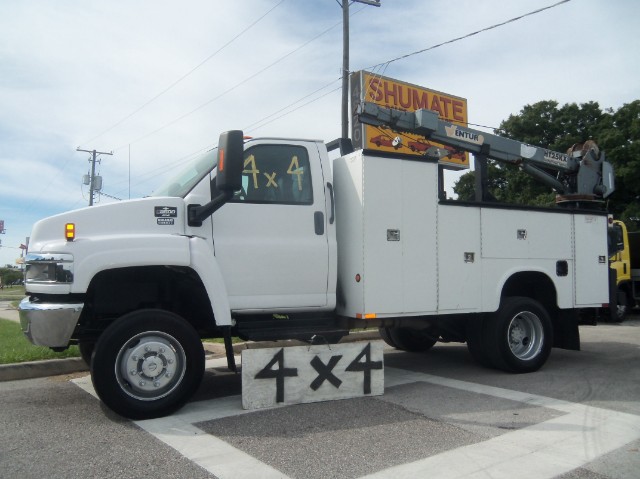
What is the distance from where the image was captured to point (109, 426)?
4660 millimetres

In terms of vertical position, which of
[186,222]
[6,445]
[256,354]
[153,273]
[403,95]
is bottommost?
[6,445]

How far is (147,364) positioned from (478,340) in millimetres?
3911

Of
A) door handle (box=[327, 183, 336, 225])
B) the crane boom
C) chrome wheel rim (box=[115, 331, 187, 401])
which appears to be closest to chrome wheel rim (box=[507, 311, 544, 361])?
the crane boom

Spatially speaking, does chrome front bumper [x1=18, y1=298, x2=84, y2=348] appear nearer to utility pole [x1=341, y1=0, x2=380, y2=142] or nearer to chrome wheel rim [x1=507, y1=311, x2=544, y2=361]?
chrome wheel rim [x1=507, y1=311, x2=544, y2=361]

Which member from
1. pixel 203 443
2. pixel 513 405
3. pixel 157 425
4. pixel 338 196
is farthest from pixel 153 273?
pixel 513 405

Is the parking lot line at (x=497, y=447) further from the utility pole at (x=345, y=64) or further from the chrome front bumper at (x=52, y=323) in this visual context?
the utility pole at (x=345, y=64)

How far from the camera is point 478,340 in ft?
22.1

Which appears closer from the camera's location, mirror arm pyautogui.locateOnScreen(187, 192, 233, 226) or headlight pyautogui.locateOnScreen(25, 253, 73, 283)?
headlight pyautogui.locateOnScreen(25, 253, 73, 283)

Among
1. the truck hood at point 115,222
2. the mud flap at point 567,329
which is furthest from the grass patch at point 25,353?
the mud flap at point 567,329

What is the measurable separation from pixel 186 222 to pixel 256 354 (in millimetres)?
1380

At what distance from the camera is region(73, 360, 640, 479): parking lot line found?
3653mm

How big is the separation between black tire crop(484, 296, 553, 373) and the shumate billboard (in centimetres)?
1030

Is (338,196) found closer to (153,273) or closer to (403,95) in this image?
(153,273)

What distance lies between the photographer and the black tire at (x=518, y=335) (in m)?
6.59
